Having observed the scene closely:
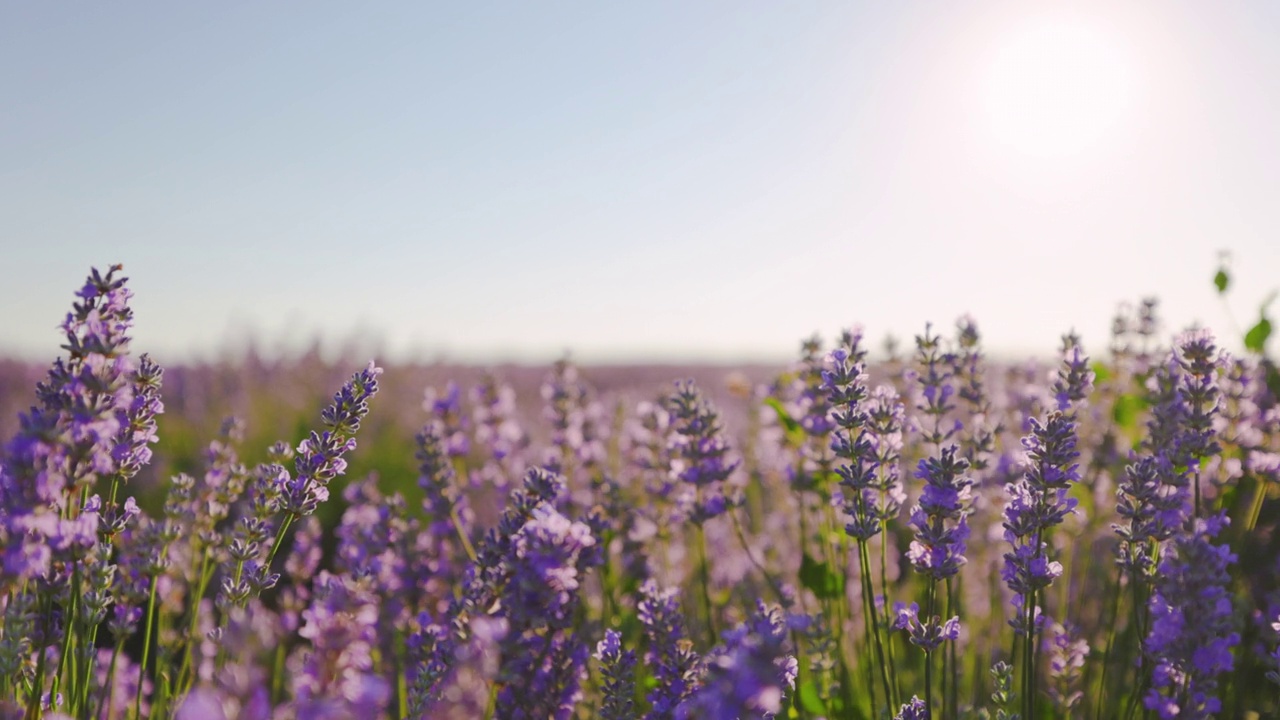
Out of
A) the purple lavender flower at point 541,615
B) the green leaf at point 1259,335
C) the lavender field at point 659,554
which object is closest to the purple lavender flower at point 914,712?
the lavender field at point 659,554

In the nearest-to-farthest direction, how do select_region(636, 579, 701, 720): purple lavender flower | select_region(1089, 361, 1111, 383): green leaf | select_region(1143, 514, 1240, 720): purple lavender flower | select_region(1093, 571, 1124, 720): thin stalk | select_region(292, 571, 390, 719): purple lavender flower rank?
1. select_region(292, 571, 390, 719): purple lavender flower
2. select_region(1143, 514, 1240, 720): purple lavender flower
3. select_region(636, 579, 701, 720): purple lavender flower
4. select_region(1093, 571, 1124, 720): thin stalk
5. select_region(1089, 361, 1111, 383): green leaf

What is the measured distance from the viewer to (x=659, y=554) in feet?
14.2

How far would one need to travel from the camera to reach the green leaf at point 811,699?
2.47 m

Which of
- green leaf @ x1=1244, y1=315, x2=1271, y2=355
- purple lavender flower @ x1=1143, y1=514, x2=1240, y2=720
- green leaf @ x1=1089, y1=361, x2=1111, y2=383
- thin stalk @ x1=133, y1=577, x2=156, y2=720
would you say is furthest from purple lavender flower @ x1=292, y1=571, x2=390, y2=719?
green leaf @ x1=1244, y1=315, x2=1271, y2=355

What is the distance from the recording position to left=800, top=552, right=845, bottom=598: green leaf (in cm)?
276

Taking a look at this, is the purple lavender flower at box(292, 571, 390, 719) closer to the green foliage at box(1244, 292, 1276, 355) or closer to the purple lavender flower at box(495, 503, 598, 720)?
the purple lavender flower at box(495, 503, 598, 720)

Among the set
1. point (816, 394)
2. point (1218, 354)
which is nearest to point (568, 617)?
point (816, 394)

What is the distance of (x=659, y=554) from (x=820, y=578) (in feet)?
5.53

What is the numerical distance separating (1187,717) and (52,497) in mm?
2364

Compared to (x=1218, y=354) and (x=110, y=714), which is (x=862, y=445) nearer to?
(x=1218, y=354)

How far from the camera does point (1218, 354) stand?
7.23ft

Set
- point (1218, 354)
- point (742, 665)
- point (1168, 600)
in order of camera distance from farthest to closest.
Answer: point (1218, 354) < point (1168, 600) < point (742, 665)

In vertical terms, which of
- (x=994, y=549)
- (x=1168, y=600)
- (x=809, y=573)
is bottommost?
(x=994, y=549)

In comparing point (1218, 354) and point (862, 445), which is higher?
point (1218, 354)
